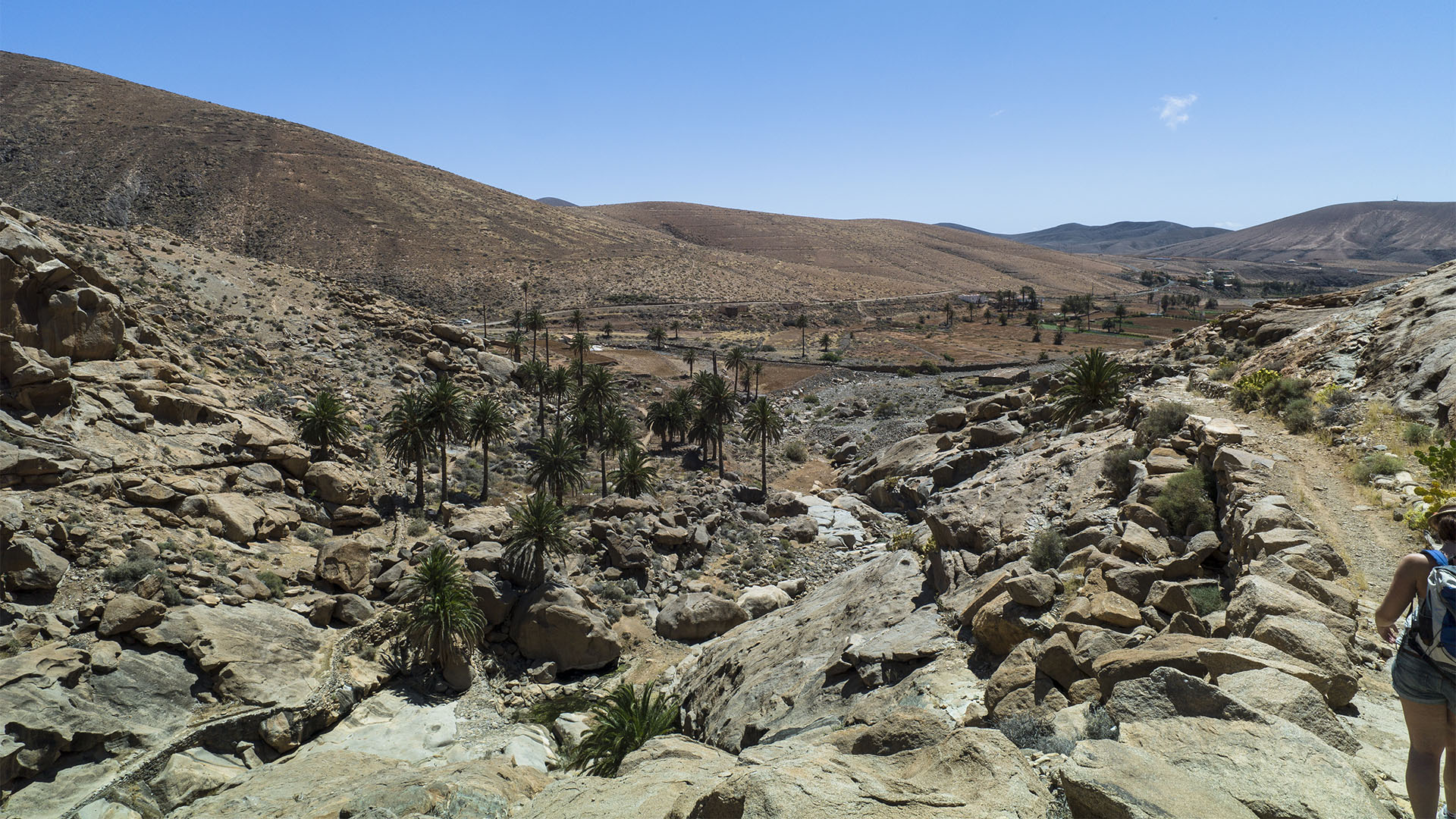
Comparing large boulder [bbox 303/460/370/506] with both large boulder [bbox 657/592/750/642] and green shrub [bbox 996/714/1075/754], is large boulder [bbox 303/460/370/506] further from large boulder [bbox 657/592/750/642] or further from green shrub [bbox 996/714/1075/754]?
green shrub [bbox 996/714/1075/754]

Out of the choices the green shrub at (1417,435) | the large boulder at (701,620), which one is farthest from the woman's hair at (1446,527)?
the large boulder at (701,620)

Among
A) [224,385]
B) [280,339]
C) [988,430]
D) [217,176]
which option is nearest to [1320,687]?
[988,430]

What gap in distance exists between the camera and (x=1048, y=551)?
18453 millimetres

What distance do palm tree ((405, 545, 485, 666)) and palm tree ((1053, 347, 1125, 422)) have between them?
2631cm

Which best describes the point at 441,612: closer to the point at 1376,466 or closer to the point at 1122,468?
the point at 1122,468

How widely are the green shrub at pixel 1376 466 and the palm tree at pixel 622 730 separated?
17.5 m

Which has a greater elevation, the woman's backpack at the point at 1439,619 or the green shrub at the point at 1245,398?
the green shrub at the point at 1245,398

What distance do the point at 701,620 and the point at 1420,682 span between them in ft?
88.7

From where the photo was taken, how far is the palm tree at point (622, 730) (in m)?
18.8

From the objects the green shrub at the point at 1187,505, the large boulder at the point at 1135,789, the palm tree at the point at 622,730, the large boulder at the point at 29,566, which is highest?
the green shrub at the point at 1187,505

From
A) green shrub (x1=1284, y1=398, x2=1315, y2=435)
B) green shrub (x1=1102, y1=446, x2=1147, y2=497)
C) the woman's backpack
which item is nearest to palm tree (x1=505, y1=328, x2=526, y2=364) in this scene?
green shrub (x1=1102, y1=446, x2=1147, y2=497)

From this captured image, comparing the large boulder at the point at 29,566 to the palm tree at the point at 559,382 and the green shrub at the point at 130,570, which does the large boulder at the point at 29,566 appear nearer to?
the green shrub at the point at 130,570

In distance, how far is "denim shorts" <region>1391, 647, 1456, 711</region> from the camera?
20.8ft

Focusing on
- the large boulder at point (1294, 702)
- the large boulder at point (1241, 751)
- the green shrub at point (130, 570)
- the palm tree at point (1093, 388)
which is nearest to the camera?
the large boulder at point (1241, 751)
